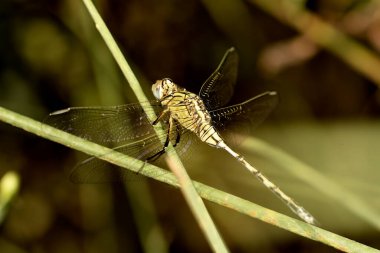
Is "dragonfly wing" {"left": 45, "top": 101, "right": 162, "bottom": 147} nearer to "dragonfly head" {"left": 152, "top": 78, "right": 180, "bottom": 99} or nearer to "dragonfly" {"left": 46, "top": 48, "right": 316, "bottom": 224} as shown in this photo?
"dragonfly" {"left": 46, "top": 48, "right": 316, "bottom": 224}

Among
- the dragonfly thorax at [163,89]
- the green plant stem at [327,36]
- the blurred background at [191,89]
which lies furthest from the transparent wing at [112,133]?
the green plant stem at [327,36]

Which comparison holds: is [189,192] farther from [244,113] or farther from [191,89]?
[191,89]

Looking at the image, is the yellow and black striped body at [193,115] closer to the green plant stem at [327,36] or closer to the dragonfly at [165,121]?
the dragonfly at [165,121]

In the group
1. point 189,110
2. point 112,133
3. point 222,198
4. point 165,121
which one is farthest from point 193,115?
point 222,198

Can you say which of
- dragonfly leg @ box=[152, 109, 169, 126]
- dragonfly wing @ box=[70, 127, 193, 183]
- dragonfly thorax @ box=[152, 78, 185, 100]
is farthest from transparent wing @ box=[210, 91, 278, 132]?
dragonfly wing @ box=[70, 127, 193, 183]

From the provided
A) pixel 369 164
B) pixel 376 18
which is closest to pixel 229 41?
pixel 376 18

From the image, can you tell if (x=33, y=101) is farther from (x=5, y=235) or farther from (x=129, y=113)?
(x=129, y=113)
